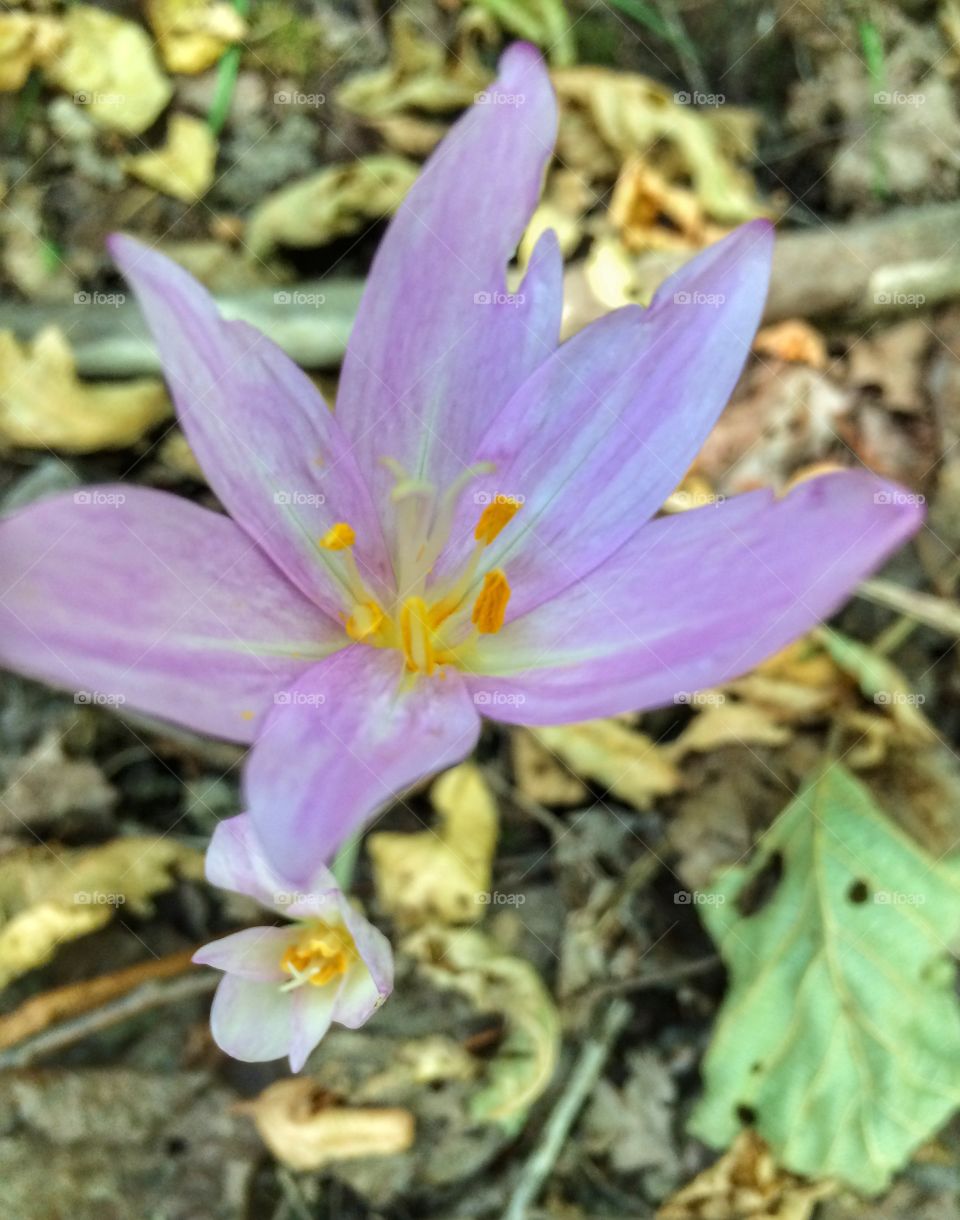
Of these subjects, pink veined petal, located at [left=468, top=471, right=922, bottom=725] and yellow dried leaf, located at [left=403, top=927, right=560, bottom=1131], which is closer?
pink veined petal, located at [left=468, top=471, right=922, bottom=725]

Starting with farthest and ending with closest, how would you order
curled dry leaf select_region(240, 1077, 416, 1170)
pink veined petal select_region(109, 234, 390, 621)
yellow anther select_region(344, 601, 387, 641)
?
curled dry leaf select_region(240, 1077, 416, 1170) → yellow anther select_region(344, 601, 387, 641) → pink veined petal select_region(109, 234, 390, 621)

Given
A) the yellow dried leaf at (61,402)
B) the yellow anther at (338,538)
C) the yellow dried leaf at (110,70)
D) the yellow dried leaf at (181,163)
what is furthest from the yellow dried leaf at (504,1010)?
the yellow dried leaf at (110,70)

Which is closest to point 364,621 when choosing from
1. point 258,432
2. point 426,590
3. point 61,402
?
point 426,590

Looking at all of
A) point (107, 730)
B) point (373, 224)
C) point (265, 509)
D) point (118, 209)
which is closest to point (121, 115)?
point (118, 209)

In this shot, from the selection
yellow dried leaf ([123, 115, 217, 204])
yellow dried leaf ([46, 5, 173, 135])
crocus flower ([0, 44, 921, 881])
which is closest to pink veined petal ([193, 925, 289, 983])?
crocus flower ([0, 44, 921, 881])

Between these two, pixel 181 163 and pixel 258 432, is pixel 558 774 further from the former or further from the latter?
pixel 181 163

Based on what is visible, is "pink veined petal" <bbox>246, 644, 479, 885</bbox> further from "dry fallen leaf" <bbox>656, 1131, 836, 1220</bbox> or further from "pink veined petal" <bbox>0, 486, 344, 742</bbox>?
"dry fallen leaf" <bbox>656, 1131, 836, 1220</bbox>

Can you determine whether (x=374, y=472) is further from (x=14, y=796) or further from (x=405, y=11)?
(x=405, y=11)

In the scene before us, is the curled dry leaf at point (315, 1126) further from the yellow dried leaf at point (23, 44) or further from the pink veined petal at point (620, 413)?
the yellow dried leaf at point (23, 44)
